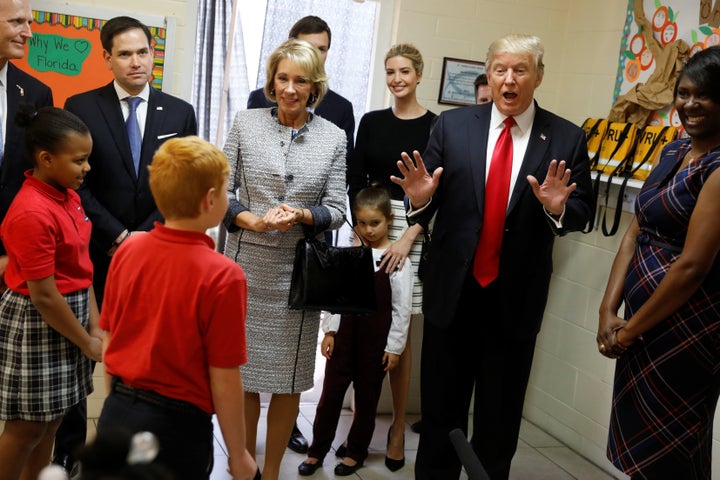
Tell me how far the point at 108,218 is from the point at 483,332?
1444mm

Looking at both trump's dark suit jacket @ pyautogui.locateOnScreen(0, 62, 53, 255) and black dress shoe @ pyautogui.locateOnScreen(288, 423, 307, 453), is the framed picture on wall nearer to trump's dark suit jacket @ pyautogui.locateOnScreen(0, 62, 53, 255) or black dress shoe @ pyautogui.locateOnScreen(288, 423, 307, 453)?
black dress shoe @ pyautogui.locateOnScreen(288, 423, 307, 453)

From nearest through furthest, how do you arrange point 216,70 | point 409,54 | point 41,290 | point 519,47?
point 41,290 → point 519,47 → point 409,54 → point 216,70

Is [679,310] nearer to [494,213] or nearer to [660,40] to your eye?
[494,213]

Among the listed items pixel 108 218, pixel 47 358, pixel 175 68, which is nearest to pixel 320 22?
pixel 175 68

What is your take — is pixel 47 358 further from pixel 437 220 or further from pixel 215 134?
pixel 215 134

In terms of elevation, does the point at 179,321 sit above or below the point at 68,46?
below

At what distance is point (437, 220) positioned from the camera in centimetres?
284

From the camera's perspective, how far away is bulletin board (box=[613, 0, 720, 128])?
330 cm

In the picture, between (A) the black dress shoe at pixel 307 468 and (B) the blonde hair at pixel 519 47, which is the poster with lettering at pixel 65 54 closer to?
(B) the blonde hair at pixel 519 47

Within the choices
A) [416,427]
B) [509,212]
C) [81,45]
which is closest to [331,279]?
[509,212]

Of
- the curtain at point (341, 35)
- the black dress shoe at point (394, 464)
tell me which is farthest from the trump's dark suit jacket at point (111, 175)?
the black dress shoe at point (394, 464)

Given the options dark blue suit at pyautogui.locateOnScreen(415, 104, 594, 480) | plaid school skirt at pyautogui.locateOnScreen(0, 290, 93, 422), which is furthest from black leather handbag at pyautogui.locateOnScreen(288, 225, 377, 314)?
plaid school skirt at pyautogui.locateOnScreen(0, 290, 93, 422)

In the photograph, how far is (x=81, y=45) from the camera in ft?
11.2

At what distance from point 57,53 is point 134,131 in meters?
0.71
